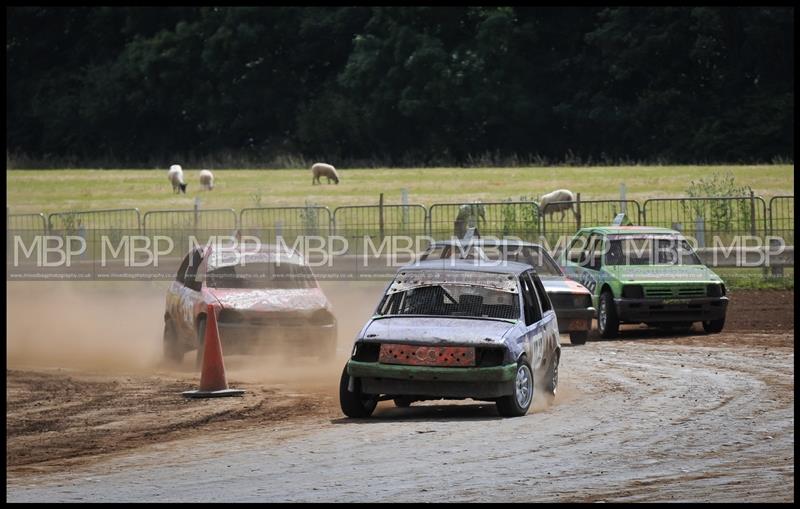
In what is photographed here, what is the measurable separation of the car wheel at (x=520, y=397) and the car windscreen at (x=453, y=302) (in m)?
0.60

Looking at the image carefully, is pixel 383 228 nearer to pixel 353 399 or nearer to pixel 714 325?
pixel 714 325

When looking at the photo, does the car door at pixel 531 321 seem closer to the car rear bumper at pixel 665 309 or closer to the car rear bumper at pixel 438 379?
the car rear bumper at pixel 438 379

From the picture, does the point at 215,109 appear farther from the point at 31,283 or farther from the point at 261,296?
the point at 261,296

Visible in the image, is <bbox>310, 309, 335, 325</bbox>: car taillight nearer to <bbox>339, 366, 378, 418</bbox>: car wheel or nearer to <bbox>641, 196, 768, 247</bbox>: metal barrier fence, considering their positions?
<bbox>339, 366, 378, 418</bbox>: car wheel

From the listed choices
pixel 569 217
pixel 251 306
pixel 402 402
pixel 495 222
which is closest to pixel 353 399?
pixel 402 402

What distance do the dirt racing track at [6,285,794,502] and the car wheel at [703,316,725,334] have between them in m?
2.92

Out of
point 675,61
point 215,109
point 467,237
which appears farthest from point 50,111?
point 467,237

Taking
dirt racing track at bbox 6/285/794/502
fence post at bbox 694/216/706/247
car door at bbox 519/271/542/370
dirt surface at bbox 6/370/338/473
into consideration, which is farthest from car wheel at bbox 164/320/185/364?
fence post at bbox 694/216/706/247

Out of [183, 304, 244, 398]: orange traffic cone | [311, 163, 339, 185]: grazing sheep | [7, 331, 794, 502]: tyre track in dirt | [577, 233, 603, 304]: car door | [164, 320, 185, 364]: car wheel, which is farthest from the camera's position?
[311, 163, 339, 185]: grazing sheep

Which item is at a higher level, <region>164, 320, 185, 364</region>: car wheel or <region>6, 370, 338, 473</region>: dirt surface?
<region>164, 320, 185, 364</region>: car wheel

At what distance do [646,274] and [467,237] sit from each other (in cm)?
285

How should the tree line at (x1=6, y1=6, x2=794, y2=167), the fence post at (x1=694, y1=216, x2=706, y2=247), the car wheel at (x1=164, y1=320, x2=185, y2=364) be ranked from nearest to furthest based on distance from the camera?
the car wheel at (x1=164, y1=320, x2=185, y2=364) → the fence post at (x1=694, y1=216, x2=706, y2=247) → the tree line at (x1=6, y1=6, x2=794, y2=167)

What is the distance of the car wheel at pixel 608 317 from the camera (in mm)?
20500

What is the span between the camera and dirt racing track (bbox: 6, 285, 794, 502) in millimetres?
9570
